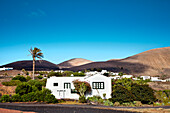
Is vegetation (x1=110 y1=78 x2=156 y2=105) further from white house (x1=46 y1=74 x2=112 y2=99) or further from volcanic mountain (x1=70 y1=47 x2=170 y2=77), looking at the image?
volcanic mountain (x1=70 y1=47 x2=170 y2=77)

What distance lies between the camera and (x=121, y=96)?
2297cm

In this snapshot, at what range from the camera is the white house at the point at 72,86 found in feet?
82.0

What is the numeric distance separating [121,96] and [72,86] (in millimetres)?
7002

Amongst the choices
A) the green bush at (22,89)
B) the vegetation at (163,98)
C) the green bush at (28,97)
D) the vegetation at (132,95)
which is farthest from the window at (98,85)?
the green bush at (22,89)

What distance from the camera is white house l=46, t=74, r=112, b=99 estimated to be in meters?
25.0

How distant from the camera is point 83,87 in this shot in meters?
24.3

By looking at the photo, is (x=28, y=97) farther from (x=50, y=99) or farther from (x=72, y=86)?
(x=72, y=86)

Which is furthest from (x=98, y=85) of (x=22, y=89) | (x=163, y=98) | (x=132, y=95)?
(x=22, y=89)

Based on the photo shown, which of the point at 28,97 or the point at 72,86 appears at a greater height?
the point at 72,86

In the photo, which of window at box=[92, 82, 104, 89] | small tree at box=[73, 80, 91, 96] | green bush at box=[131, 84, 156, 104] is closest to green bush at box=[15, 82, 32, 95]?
small tree at box=[73, 80, 91, 96]

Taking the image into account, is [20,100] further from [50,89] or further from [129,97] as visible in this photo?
[129,97]

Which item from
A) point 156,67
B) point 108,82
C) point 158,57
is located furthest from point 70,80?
point 158,57

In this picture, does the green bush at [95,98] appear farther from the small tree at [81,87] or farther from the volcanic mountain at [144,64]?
the volcanic mountain at [144,64]

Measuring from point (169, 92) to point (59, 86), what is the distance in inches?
693
